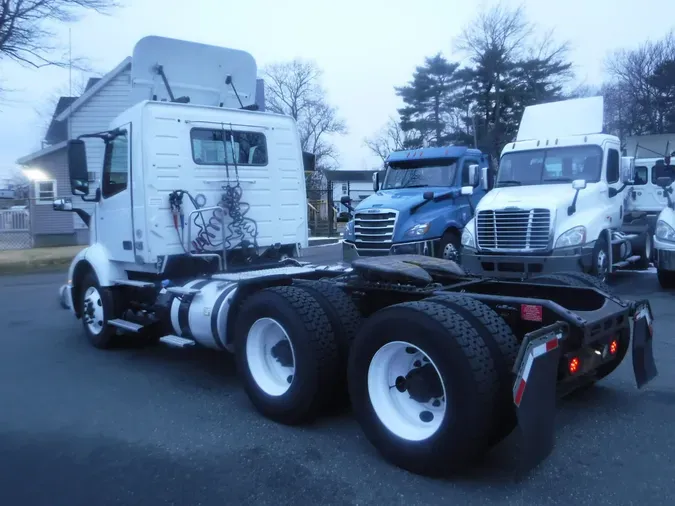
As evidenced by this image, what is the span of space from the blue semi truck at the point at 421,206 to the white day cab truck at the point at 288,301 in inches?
142

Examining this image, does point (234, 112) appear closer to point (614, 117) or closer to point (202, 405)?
point (202, 405)

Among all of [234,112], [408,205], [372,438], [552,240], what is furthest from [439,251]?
[372,438]

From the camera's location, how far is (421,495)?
3.70m

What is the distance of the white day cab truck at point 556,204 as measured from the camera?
9945 millimetres

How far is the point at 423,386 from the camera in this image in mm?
4012

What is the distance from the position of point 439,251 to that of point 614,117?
131ft

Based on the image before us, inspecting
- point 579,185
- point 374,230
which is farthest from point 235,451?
point 374,230

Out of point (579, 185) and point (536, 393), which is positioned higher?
point (579, 185)

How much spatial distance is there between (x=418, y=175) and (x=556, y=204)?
3725 mm

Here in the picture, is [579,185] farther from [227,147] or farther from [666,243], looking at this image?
[227,147]

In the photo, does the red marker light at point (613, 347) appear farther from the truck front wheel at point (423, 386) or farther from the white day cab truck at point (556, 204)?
the white day cab truck at point (556, 204)

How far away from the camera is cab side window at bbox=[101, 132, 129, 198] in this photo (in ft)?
22.7

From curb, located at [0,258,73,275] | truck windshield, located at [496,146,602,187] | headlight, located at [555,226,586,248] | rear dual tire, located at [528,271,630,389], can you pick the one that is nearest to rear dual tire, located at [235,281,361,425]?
rear dual tire, located at [528,271,630,389]

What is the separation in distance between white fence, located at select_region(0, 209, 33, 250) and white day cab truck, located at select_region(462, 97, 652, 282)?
60.8 feet
